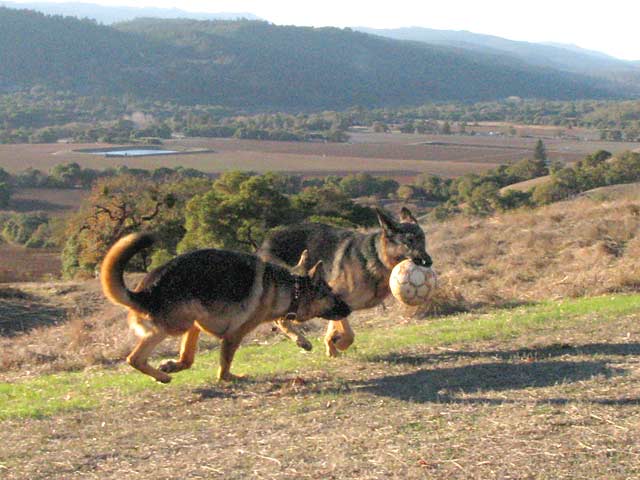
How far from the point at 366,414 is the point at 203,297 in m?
2.21

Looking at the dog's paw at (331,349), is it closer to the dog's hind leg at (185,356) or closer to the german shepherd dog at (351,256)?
the german shepherd dog at (351,256)

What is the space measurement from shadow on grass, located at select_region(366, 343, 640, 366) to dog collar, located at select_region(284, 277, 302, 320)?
3.17 feet

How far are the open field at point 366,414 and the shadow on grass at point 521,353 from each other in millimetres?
22

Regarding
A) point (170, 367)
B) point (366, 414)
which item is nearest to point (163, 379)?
point (170, 367)

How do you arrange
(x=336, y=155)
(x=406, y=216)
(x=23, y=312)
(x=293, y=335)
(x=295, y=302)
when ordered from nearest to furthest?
1. (x=295, y=302)
2. (x=293, y=335)
3. (x=406, y=216)
4. (x=23, y=312)
5. (x=336, y=155)

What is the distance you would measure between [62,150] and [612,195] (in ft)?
215

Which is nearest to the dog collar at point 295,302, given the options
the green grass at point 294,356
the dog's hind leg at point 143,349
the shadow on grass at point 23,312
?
the green grass at point 294,356

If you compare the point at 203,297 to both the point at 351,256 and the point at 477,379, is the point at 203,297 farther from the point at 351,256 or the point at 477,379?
the point at 477,379

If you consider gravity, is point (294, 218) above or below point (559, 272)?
below

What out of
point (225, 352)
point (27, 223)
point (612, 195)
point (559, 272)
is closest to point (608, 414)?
point (225, 352)

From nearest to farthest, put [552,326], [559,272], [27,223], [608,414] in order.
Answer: [608,414]
[552,326]
[559,272]
[27,223]

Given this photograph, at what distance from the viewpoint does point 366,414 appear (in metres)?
7.57

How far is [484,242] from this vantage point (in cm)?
2088

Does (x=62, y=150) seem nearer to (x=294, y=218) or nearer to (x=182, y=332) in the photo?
(x=294, y=218)
